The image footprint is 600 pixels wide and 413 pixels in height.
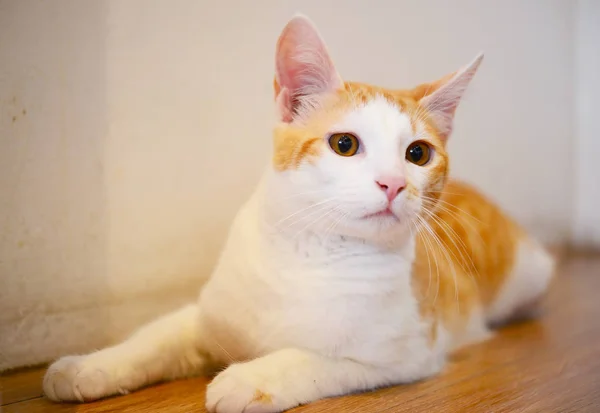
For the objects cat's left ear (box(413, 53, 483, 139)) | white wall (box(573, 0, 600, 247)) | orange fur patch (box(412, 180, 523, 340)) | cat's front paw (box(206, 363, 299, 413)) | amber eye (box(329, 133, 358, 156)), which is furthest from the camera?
white wall (box(573, 0, 600, 247))

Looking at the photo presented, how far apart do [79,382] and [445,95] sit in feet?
3.04

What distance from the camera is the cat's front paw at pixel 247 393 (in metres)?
0.91

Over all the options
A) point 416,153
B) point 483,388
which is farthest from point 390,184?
point 483,388

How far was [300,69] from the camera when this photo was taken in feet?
3.55

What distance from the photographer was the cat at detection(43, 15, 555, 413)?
0.98 m

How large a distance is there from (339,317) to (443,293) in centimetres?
45

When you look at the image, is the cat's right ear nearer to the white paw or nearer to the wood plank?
the white paw

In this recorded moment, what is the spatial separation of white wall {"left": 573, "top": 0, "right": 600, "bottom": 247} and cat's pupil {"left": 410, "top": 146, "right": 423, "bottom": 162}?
1.12 meters

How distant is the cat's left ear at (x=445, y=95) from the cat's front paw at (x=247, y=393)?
640 millimetres

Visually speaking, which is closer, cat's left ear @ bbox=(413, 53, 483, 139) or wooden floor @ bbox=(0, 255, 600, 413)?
wooden floor @ bbox=(0, 255, 600, 413)

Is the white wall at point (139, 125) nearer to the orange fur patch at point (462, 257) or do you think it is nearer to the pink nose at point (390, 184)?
the orange fur patch at point (462, 257)

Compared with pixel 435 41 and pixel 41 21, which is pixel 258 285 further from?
pixel 435 41

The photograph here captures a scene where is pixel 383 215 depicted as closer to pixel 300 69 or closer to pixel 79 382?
pixel 300 69

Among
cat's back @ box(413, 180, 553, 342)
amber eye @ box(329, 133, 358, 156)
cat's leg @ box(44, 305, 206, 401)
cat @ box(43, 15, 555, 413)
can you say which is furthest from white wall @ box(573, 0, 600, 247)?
cat's leg @ box(44, 305, 206, 401)
